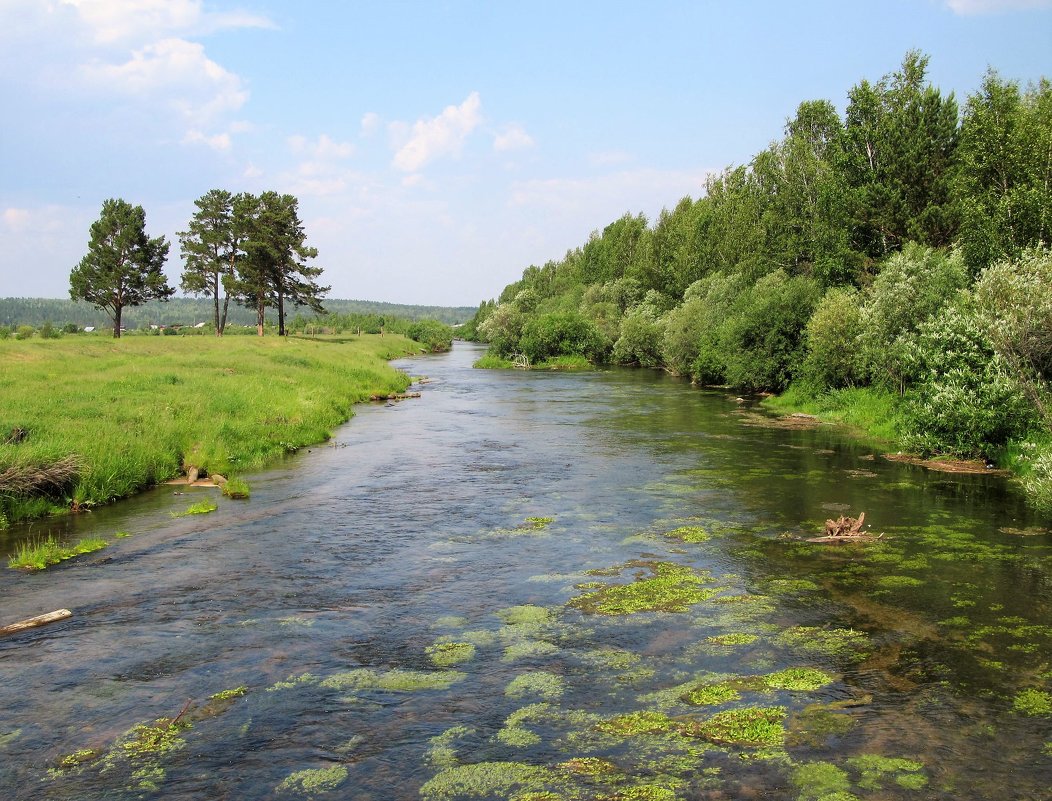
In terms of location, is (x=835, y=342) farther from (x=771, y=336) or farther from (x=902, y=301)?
(x=771, y=336)

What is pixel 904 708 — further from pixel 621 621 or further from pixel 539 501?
pixel 539 501

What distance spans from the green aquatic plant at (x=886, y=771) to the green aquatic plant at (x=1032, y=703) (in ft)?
7.89

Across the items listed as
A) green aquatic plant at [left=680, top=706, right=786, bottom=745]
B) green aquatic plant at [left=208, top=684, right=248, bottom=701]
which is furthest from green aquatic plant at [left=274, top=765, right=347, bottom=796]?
green aquatic plant at [left=680, top=706, right=786, bottom=745]

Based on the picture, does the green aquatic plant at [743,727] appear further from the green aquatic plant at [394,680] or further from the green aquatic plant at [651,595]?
the green aquatic plant at [651,595]

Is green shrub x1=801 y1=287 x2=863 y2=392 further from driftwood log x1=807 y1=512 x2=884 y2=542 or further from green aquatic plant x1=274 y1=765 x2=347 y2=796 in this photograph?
green aquatic plant x1=274 y1=765 x2=347 y2=796

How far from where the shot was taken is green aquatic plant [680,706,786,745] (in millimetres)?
9539

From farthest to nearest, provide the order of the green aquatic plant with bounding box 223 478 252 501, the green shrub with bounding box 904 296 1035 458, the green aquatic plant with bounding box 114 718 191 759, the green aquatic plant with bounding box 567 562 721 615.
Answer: the green shrub with bounding box 904 296 1035 458
the green aquatic plant with bounding box 223 478 252 501
the green aquatic plant with bounding box 567 562 721 615
the green aquatic plant with bounding box 114 718 191 759

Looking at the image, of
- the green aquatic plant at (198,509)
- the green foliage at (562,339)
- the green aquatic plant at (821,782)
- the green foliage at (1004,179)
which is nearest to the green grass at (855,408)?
the green foliage at (1004,179)

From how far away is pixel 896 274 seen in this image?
35.1m

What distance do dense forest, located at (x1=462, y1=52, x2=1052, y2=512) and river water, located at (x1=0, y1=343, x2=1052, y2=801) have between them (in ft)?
13.4

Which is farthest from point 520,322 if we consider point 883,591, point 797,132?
point 883,591

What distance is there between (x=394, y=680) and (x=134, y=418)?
20.1 m

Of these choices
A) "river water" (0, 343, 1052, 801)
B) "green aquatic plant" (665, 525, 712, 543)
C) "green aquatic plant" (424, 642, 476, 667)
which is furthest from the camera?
"green aquatic plant" (665, 525, 712, 543)

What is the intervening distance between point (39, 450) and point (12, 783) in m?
14.3
